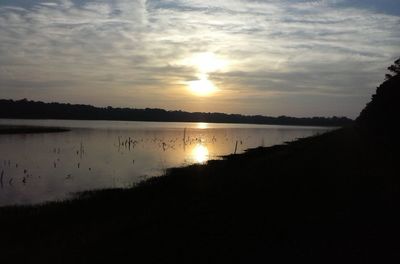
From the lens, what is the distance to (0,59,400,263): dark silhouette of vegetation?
12.8 meters

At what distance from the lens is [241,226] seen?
50.1 ft

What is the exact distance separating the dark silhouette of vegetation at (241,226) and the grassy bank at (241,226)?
0.11 feet

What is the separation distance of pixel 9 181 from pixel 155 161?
896 inches

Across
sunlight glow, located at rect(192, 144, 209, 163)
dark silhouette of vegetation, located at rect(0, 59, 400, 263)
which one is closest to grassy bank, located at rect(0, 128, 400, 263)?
dark silhouette of vegetation, located at rect(0, 59, 400, 263)

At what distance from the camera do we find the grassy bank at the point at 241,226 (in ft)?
42.0

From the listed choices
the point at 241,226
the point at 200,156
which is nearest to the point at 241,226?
the point at 241,226

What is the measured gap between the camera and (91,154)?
60.5 meters

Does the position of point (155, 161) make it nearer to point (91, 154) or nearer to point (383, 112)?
point (91, 154)

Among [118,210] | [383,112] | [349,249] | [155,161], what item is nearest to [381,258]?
[349,249]

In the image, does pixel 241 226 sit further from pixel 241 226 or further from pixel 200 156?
pixel 200 156

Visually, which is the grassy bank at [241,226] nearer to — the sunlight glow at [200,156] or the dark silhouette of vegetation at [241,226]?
the dark silhouette of vegetation at [241,226]

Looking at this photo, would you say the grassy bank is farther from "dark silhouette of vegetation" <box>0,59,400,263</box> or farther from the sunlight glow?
the sunlight glow

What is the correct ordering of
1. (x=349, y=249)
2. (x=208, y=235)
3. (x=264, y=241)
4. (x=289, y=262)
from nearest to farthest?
(x=289, y=262), (x=349, y=249), (x=264, y=241), (x=208, y=235)

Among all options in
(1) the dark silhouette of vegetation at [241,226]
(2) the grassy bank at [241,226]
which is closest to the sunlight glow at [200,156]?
(1) the dark silhouette of vegetation at [241,226]
